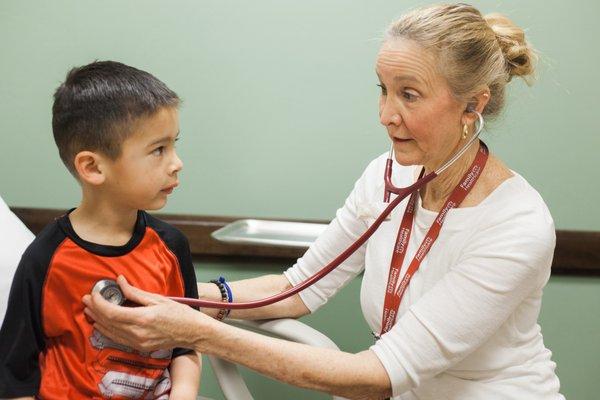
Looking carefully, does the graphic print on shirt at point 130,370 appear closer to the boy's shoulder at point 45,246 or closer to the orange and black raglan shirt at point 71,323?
the orange and black raglan shirt at point 71,323

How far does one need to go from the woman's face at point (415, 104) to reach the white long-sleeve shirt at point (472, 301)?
15cm

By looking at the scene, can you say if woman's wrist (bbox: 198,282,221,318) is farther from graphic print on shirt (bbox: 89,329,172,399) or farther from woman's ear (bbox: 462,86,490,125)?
woman's ear (bbox: 462,86,490,125)

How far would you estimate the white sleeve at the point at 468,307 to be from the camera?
138cm

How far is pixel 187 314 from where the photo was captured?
1335 millimetres

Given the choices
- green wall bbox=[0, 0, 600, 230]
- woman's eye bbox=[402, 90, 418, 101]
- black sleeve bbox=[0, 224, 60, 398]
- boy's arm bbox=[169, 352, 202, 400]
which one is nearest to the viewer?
black sleeve bbox=[0, 224, 60, 398]

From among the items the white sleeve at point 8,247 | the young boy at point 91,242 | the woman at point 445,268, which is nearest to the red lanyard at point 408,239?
the woman at point 445,268

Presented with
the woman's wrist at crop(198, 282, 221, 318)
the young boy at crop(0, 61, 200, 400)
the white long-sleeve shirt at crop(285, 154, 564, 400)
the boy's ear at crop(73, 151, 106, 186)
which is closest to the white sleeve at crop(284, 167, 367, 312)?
the white long-sleeve shirt at crop(285, 154, 564, 400)

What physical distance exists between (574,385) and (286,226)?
1.02 meters

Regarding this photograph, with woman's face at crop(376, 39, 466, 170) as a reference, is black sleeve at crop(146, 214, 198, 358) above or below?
below

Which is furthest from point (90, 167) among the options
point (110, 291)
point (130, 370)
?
point (130, 370)

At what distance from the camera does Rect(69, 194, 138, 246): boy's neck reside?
50.6 inches

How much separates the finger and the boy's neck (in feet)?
0.24

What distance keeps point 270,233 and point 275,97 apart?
391mm

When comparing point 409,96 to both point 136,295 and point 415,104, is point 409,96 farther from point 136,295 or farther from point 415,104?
point 136,295
